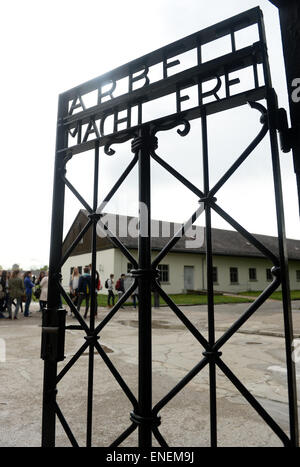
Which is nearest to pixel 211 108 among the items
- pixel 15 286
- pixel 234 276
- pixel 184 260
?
pixel 15 286

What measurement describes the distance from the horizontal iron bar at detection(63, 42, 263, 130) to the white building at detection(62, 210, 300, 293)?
20.2 metres

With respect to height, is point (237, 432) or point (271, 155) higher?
point (271, 155)

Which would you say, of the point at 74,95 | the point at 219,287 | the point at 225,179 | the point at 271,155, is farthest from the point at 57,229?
the point at 219,287

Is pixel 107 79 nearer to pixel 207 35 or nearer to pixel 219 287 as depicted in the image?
pixel 207 35

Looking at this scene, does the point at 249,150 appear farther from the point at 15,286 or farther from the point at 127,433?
the point at 15,286

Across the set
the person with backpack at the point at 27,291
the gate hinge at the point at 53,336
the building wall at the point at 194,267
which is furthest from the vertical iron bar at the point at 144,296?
the building wall at the point at 194,267

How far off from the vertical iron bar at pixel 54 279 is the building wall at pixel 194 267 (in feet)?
64.7

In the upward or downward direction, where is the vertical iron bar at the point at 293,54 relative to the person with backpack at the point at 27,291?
upward

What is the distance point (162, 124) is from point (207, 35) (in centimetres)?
49

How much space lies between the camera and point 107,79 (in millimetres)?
1986

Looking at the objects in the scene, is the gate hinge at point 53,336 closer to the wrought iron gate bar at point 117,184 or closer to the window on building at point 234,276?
the wrought iron gate bar at point 117,184

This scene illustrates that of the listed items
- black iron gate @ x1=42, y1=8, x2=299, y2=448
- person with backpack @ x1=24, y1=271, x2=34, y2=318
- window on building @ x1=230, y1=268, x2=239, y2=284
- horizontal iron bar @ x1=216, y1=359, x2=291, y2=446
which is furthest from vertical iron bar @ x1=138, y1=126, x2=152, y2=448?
window on building @ x1=230, y1=268, x2=239, y2=284

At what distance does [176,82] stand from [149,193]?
1.93 ft

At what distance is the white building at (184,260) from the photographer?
935 inches
